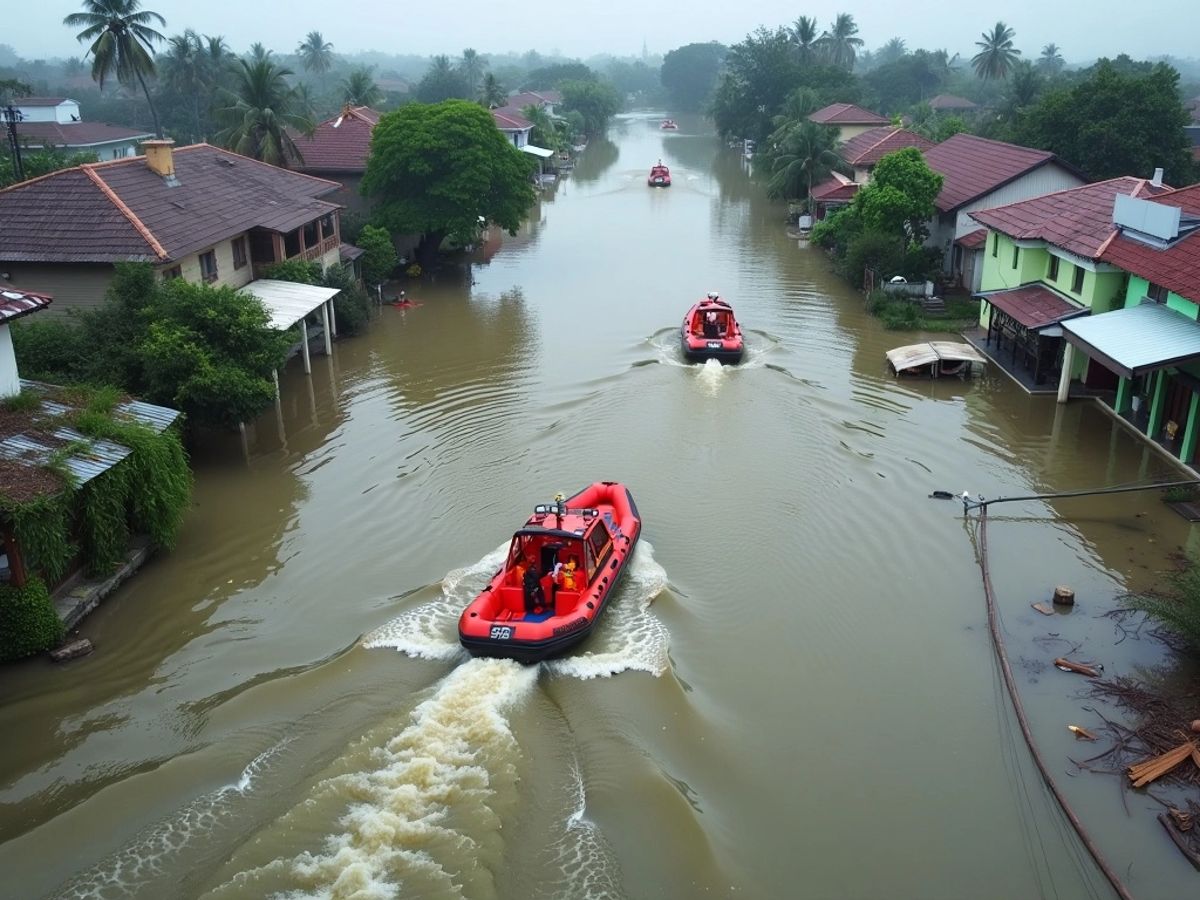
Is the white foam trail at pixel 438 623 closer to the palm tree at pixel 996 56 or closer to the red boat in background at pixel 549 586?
the red boat in background at pixel 549 586

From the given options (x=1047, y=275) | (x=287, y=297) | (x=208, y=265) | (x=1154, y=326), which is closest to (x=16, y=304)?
(x=208, y=265)

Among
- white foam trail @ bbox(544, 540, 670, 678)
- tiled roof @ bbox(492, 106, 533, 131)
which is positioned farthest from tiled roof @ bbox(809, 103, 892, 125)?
white foam trail @ bbox(544, 540, 670, 678)

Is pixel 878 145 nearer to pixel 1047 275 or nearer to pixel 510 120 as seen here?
pixel 1047 275

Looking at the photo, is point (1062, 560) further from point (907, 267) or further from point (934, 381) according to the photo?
point (907, 267)

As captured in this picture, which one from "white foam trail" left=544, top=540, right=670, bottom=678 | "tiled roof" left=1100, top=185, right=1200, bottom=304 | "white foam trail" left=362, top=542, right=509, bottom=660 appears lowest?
"white foam trail" left=544, top=540, right=670, bottom=678

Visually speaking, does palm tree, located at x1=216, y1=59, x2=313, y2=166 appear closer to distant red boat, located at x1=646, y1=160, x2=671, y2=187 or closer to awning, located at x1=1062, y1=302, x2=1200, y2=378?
distant red boat, located at x1=646, y1=160, x2=671, y2=187

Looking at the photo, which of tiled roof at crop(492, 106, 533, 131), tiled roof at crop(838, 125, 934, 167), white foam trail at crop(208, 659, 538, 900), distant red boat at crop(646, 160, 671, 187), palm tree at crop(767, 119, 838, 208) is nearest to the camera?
white foam trail at crop(208, 659, 538, 900)
